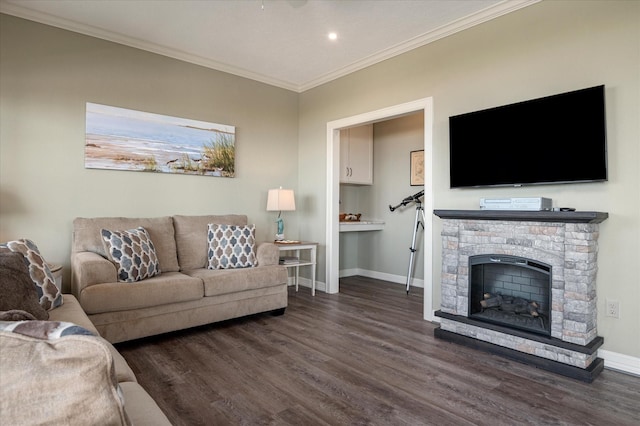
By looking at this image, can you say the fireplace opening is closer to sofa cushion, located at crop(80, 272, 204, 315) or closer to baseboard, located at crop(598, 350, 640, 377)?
baseboard, located at crop(598, 350, 640, 377)

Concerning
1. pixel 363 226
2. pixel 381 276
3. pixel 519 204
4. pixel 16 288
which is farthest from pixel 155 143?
pixel 381 276

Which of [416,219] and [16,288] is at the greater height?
[416,219]

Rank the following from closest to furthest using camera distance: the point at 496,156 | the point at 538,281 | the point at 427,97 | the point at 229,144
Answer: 1. the point at 538,281
2. the point at 496,156
3. the point at 427,97
4. the point at 229,144

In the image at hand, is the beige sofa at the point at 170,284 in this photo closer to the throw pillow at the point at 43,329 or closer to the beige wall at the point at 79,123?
the beige wall at the point at 79,123

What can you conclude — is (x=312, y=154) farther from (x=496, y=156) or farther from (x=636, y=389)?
(x=636, y=389)

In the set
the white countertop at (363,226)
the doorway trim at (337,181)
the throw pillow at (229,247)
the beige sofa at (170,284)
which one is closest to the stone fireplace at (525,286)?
the doorway trim at (337,181)

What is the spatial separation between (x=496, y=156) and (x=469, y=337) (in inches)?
59.3

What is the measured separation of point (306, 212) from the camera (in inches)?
204

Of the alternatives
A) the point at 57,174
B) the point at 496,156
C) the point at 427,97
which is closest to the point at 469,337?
the point at 496,156

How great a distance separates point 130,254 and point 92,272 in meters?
0.35

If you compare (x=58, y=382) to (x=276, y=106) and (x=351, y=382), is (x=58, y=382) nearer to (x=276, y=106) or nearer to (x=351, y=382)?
(x=351, y=382)

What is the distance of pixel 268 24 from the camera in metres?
3.45

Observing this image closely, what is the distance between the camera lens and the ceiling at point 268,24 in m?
3.12

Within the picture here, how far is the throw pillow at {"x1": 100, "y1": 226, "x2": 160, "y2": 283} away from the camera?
298 cm
